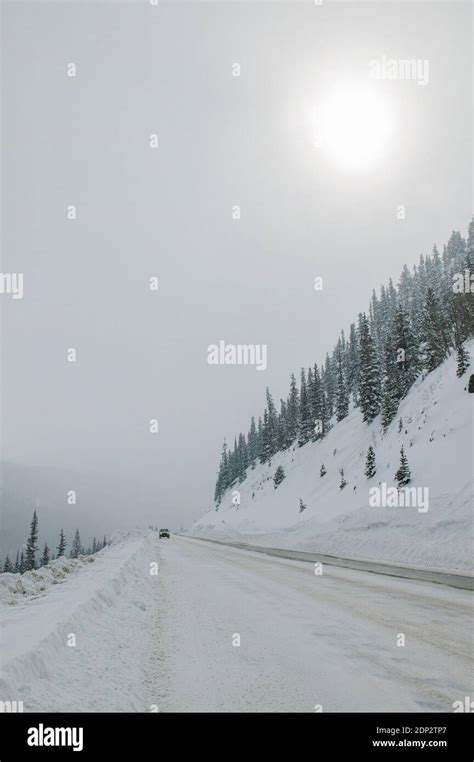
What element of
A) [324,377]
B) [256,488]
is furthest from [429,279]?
[256,488]

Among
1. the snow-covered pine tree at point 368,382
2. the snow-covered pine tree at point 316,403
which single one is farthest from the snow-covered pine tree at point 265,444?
the snow-covered pine tree at point 368,382

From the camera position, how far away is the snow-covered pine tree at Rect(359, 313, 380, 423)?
52.5 metres

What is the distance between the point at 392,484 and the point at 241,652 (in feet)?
92.8

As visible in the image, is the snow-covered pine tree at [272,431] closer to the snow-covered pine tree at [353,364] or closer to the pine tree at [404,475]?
the snow-covered pine tree at [353,364]

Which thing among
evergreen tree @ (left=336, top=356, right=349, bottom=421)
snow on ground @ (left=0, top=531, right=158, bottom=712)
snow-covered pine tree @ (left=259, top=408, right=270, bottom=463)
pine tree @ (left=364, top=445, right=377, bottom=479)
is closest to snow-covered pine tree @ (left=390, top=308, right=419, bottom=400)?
pine tree @ (left=364, top=445, right=377, bottom=479)

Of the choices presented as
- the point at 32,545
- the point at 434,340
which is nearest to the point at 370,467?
the point at 434,340

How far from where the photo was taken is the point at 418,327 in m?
60.6

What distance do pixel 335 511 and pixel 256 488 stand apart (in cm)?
4829

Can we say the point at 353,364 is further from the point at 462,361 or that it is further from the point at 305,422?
the point at 462,361

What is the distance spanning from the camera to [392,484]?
3178 centimetres

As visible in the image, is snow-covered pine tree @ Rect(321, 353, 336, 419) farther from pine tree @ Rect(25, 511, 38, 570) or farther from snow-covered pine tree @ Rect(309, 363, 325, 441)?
pine tree @ Rect(25, 511, 38, 570)

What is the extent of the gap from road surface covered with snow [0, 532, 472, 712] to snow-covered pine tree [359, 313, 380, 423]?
4386 centimetres

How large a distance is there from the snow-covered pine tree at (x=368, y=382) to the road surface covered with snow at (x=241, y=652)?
4386 centimetres
